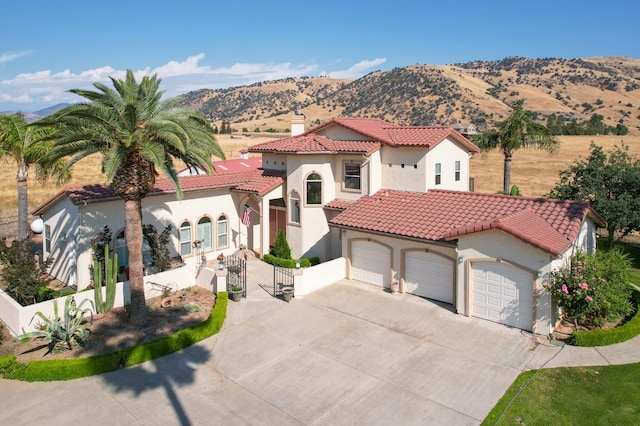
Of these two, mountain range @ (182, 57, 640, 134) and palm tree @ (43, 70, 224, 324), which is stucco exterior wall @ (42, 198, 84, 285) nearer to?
palm tree @ (43, 70, 224, 324)

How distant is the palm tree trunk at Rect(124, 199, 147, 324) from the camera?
16969 millimetres

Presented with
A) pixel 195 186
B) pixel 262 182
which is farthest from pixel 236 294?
pixel 262 182

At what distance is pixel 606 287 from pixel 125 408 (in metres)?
15.5

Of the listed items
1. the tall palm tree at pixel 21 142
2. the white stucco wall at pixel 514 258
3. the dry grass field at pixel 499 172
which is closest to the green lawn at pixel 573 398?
the white stucco wall at pixel 514 258

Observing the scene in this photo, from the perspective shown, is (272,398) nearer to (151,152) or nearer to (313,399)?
(313,399)

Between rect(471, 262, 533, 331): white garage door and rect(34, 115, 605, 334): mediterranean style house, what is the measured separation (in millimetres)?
37

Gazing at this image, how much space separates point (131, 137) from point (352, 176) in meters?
12.3

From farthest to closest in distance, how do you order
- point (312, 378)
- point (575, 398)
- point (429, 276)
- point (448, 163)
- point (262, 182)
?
point (262, 182), point (448, 163), point (429, 276), point (312, 378), point (575, 398)

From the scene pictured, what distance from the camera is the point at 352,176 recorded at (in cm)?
2514

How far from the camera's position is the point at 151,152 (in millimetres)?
15859

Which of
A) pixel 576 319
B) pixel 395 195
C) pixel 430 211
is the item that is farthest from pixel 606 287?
pixel 395 195

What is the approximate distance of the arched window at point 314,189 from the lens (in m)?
25.1

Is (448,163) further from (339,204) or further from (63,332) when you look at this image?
(63,332)

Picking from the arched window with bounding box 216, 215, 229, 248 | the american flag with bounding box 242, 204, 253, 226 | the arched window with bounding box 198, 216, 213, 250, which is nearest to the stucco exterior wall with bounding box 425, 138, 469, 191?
the american flag with bounding box 242, 204, 253, 226
